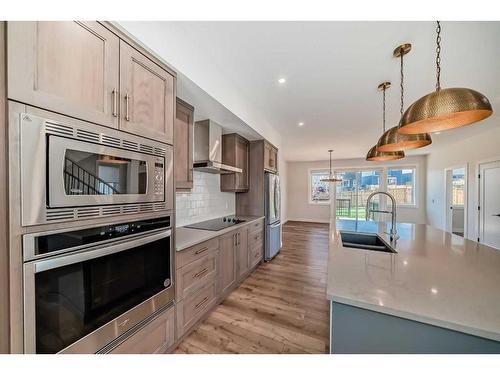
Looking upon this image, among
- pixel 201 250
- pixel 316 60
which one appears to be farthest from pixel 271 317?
pixel 316 60

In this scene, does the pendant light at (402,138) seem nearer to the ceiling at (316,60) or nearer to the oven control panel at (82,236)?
the ceiling at (316,60)

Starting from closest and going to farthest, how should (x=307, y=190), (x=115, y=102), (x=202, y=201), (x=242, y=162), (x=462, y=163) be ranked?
(x=115, y=102) < (x=202, y=201) < (x=242, y=162) < (x=462, y=163) < (x=307, y=190)

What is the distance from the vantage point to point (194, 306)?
5.96 ft

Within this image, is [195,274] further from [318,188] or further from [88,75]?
[318,188]

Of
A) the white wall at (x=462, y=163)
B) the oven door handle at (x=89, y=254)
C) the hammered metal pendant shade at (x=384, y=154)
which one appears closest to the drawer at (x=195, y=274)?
the oven door handle at (x=89, y=254)

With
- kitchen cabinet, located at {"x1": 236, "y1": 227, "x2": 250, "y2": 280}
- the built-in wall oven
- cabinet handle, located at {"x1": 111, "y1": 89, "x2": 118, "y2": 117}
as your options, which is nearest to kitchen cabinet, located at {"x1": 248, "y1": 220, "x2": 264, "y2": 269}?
kitchen cabinet, located at {"x1": 236, "y1": 227, "x2": 250, "y2": 280}

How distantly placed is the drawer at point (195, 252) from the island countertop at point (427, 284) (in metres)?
1.15

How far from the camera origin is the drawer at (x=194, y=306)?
1643mm

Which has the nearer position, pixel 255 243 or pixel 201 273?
pixel 201 273

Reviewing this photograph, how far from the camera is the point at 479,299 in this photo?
2.75 ft

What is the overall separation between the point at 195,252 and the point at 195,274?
20cm

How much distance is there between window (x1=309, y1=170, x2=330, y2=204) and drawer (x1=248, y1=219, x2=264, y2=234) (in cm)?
533

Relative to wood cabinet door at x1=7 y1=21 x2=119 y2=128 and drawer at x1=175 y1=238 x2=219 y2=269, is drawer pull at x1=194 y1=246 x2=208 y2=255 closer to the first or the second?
drawer at x1=175 y1=238 x2=219 y2=269

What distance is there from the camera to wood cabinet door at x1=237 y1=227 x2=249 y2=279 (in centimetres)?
270
